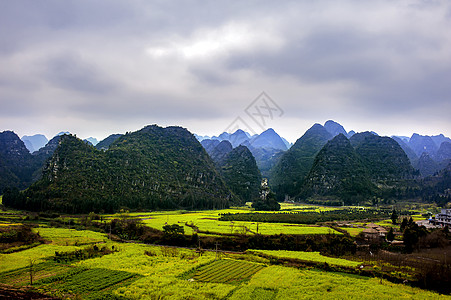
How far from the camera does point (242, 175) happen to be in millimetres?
174125

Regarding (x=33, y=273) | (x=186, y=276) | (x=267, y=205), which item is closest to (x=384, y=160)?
(x=267, y=205)

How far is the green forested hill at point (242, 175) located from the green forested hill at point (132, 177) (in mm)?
21450

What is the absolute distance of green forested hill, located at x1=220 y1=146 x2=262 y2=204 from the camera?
16362cm

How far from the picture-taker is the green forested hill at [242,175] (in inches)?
6442

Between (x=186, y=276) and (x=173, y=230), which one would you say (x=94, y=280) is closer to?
(x=186, y=276)

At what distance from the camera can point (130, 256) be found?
45812mm

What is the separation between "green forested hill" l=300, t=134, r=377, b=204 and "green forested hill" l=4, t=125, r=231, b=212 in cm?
4896

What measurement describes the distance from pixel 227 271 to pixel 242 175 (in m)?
136

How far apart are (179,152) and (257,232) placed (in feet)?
301

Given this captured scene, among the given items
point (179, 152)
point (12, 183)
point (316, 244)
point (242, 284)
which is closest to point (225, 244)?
point (316, 244)

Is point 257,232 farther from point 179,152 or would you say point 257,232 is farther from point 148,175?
point 179,152

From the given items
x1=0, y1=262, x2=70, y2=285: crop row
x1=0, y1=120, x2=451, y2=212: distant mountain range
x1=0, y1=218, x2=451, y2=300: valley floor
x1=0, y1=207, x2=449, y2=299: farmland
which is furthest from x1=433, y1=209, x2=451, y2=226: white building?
x1=0, y1=262, x2=70, y2=285: crop row

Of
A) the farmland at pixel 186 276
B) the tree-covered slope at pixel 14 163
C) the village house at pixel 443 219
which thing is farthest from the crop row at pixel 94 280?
the tree-covered slope at pixel 14 163

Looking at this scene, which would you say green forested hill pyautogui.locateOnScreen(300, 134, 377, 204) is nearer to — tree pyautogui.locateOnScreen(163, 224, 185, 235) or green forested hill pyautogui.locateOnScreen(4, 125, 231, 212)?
green forested hill pyautogui.locateOnScreen(4, 125, 231, 212)
